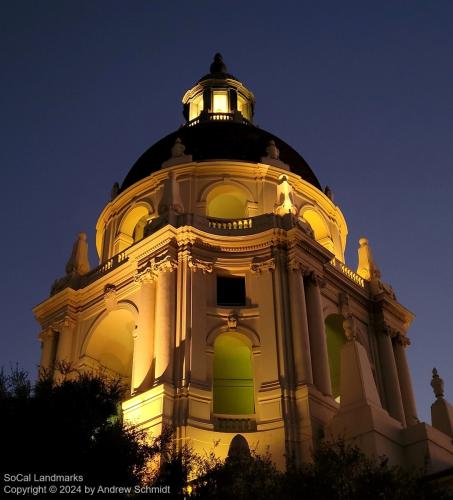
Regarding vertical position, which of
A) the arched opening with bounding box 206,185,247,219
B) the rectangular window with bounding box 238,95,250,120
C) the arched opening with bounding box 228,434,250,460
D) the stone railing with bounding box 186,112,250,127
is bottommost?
the arched opening with bounding box 228,434,250,460

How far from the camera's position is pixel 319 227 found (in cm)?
4009

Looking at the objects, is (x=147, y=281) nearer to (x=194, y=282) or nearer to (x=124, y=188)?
(x=194, y=282)

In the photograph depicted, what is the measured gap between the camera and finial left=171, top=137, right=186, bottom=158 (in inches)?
1543

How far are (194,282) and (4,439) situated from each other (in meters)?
14.9

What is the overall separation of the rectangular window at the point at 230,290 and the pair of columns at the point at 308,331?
227 cm

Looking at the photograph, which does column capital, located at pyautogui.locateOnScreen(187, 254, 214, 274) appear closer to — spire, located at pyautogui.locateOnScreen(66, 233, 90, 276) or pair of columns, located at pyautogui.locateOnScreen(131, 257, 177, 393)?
pair of columns, located at pyautogui.locateOnScreen(131, 257, 177, 393)

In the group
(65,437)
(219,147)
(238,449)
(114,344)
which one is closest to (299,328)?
(238,449)

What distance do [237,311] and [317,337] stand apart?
329cm

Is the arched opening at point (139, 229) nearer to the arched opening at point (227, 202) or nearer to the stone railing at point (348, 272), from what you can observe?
the arched opening at point (227, 202)

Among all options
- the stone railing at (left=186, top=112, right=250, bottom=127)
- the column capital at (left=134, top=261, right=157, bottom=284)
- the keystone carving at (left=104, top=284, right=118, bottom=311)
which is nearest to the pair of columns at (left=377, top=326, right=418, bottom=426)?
the column capital at (left=134, top=261, right=157, bottom=284)

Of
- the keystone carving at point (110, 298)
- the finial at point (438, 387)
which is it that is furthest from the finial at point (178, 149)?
the finial at point (438, 387)

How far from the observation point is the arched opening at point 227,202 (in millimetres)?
38125

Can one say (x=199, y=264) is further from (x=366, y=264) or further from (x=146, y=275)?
(x=366, y=264)

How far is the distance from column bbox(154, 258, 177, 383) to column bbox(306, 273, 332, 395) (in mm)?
5415
